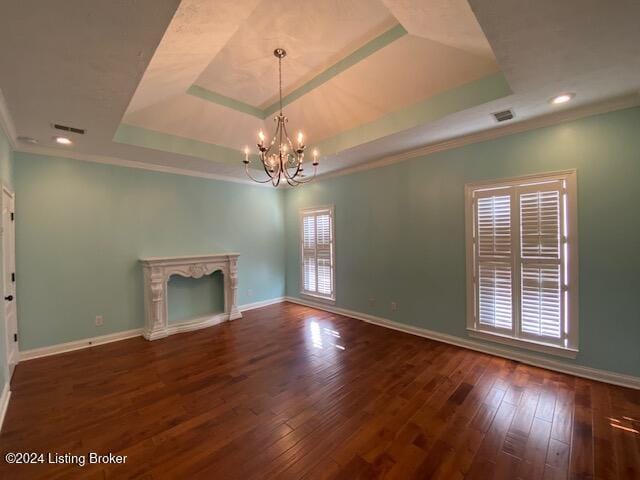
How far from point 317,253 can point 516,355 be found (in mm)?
3576

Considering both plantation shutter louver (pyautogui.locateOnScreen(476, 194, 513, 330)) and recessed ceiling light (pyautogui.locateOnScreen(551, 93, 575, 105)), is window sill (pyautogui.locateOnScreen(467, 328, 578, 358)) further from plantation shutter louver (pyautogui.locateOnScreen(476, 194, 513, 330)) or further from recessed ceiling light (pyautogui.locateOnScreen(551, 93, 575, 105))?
recessed ceiling light (pyautogui.locateOnScreen(551, 93, 575, 105))

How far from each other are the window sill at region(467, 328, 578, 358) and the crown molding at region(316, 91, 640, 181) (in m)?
2.45

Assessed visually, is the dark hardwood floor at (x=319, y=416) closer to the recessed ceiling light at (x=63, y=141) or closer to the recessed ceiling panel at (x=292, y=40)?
the recessed ceiling light at (x=63, y=141)

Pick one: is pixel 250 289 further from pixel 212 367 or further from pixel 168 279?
pixel 212 367

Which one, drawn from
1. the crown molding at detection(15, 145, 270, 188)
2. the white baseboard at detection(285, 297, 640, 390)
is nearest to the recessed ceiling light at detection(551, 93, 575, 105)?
the white baseboard at detection(285, 297, 640, 390)

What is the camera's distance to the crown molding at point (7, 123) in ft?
7.59

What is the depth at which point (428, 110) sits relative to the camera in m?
2.94

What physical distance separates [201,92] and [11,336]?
368 centimetres

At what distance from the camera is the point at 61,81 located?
2027mm

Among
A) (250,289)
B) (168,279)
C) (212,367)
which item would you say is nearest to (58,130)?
(168,279)

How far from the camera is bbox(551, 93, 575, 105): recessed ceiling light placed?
7.97ft

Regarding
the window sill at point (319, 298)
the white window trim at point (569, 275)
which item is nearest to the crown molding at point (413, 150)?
the white window trim at point (569, 275)

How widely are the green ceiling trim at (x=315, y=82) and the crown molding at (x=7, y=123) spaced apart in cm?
168

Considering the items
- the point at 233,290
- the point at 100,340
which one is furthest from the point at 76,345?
the point at 233,290
